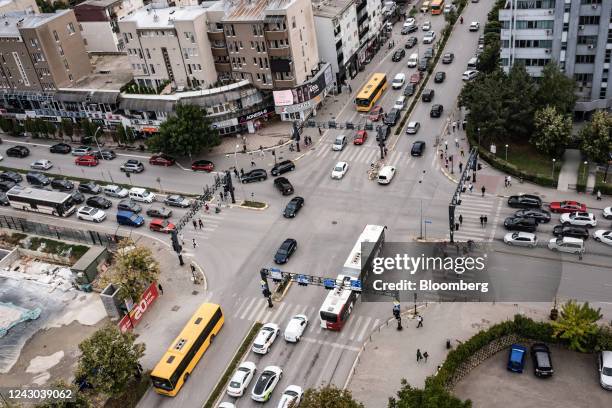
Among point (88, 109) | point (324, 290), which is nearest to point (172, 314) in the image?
A: point (324, 290)

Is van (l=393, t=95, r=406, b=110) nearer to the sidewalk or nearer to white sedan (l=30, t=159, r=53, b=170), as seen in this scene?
the sidewalk

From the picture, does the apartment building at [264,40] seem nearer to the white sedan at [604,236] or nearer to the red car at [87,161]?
the red car at [87,161]

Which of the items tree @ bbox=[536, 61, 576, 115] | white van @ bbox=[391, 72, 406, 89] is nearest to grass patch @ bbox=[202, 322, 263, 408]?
tree @ bbox=[536, 61, 576, 115]

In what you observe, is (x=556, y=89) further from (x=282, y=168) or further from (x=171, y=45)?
(x=171, y=45)

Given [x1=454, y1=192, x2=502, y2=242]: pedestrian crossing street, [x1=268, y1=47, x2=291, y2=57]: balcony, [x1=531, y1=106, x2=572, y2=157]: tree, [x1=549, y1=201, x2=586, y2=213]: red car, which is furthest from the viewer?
[x1=268, y1=47, x2=291, y2=57]: balcony

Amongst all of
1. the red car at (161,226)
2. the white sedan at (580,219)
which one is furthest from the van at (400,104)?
the red car at (161,226)

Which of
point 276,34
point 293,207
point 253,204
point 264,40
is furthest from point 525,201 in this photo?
point 264,40
